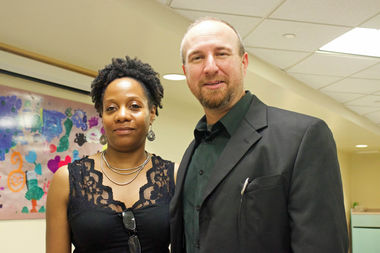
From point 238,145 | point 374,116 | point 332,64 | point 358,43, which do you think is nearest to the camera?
point 238,145

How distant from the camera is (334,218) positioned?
1.04 metres

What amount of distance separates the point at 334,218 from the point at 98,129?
2.58 m

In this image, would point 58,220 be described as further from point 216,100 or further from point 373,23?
point 373,23

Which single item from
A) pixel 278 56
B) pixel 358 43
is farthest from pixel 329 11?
pixel 278 56

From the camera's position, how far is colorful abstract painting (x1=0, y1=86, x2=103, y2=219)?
8.84 feet

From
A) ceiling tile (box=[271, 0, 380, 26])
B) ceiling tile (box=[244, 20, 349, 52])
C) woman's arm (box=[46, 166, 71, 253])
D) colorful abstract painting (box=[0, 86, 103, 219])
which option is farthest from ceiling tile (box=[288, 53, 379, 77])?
woman's arm (box=[46, 166, 71, 253])

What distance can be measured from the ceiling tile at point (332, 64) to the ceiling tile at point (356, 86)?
29 cm

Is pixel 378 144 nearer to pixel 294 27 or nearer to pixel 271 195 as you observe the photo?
pixel 294 27

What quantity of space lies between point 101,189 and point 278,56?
252cm

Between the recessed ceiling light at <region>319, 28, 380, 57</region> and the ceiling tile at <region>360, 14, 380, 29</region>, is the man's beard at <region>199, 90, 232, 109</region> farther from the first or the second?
the recessed ceiling light at <region>319, 28, 380, 57</region>

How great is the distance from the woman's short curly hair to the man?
302 mm

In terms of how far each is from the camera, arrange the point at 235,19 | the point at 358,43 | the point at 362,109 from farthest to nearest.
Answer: the point at 362,109
the point at 358,43
the point at 235,19

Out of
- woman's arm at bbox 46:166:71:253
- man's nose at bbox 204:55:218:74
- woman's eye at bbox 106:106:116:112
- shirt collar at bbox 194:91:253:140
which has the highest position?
man's nose at bbox 204:55:218:74

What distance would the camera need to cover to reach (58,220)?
57.9 inches
